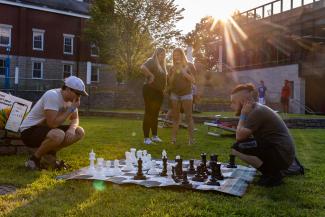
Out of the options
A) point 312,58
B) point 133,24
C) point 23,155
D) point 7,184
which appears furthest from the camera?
point 133,24

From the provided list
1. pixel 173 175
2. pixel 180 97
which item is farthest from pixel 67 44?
pixel 173 175

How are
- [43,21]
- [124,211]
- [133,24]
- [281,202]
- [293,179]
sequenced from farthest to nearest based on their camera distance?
[43,21], [133,24], [293,179], [281,202], [124,211]

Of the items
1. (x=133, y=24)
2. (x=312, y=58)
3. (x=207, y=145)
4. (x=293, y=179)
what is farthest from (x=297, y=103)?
(x=293, y=179)

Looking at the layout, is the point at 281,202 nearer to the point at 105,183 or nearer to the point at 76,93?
the point at 105,183

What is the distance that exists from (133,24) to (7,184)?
30056mm

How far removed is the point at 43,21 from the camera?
37.0m

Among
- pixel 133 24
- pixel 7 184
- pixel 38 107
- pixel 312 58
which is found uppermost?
pixel 133 24

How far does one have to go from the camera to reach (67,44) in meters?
38.8

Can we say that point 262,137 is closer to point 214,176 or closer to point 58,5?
point 214,176

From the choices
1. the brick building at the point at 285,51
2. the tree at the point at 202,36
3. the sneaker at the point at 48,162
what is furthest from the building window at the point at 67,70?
the sneaker at the point at 48,162

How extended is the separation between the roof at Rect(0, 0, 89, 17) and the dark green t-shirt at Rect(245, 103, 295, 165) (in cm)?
3331

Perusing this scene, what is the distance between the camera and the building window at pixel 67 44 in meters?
38.6

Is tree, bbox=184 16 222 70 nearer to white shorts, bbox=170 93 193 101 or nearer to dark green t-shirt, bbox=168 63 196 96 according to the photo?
dark green t-shirt, bbox=168 63 196 96

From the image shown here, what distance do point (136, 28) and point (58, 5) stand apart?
9.02 metres
